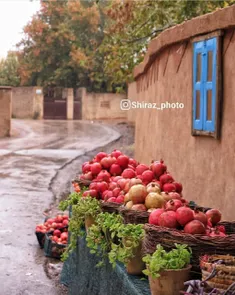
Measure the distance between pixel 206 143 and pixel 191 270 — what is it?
12.9 ft

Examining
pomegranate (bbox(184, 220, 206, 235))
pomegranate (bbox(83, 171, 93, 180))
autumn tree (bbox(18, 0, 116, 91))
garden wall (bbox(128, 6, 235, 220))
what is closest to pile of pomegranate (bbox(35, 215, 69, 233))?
garden wall (bbox(128, 6, 235, 220))

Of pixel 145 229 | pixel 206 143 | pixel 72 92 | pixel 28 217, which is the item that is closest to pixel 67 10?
pixel 72 92

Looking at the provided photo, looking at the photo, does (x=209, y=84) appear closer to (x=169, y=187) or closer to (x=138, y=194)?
(x=169, y=187)

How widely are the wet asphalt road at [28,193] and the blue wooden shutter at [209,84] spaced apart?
2.56 meters

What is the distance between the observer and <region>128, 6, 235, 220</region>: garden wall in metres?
6.79

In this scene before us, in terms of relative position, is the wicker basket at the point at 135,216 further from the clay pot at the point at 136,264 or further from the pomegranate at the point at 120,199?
the pomegranate at the point at 120,199

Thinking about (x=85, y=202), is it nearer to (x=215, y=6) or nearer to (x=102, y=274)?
(x=102, y=274)

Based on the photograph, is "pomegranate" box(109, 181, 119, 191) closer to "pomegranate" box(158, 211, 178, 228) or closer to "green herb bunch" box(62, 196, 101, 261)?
"green herb bunch" box(62, 196, 101, 261)

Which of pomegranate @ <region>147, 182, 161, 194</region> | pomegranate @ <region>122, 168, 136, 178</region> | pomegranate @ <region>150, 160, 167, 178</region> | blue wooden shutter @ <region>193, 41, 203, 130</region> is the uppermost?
blue wooden shutter @ <region>193, 41, 203, 130</region>

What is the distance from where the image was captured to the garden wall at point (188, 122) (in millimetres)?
6789

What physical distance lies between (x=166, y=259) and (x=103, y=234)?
1.54 metres

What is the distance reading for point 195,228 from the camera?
397 cm

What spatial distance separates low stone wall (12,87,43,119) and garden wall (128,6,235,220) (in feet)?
117

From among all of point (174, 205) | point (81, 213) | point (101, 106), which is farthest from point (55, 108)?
point (174, 205)
